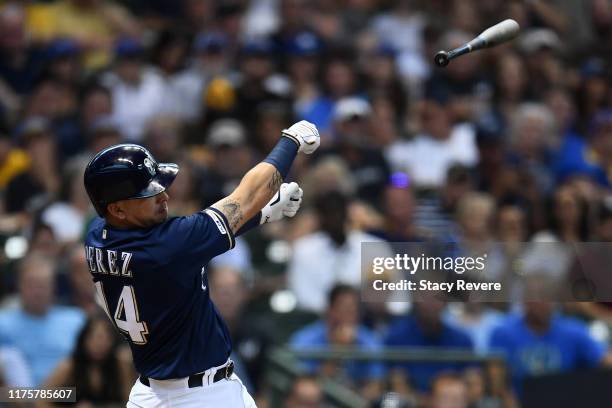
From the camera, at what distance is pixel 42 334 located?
25.2ft

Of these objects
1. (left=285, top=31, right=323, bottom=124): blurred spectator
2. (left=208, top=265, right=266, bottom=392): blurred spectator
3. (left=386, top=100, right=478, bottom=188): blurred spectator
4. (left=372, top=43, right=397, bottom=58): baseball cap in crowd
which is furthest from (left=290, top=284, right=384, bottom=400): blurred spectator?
(left=372, top=43, right=397, bottom=58): baseball cap in crowd

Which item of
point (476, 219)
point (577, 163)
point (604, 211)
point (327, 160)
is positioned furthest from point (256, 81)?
point (604, 211)

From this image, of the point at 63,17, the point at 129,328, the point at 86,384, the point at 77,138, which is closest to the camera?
the point at 129,328

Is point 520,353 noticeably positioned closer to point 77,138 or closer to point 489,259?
point 489,259

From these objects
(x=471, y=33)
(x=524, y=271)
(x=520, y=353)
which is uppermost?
(x=471, y=33)

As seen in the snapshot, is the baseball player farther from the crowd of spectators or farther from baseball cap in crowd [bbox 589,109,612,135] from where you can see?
baseball cap in crowd [bbox 589,109,612,135]

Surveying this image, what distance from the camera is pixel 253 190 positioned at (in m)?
4.99

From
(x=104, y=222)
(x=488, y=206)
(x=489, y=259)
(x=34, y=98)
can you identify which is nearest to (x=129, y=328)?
Answer: (x=104, y=222)

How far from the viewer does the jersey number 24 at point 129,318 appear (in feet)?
16.0

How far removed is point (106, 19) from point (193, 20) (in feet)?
2.81

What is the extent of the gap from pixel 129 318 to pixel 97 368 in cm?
238

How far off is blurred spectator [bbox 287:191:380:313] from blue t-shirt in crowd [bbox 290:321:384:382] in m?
0.36

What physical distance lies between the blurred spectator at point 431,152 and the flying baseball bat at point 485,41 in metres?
4.43

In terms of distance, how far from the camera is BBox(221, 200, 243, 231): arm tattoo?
491 cm
